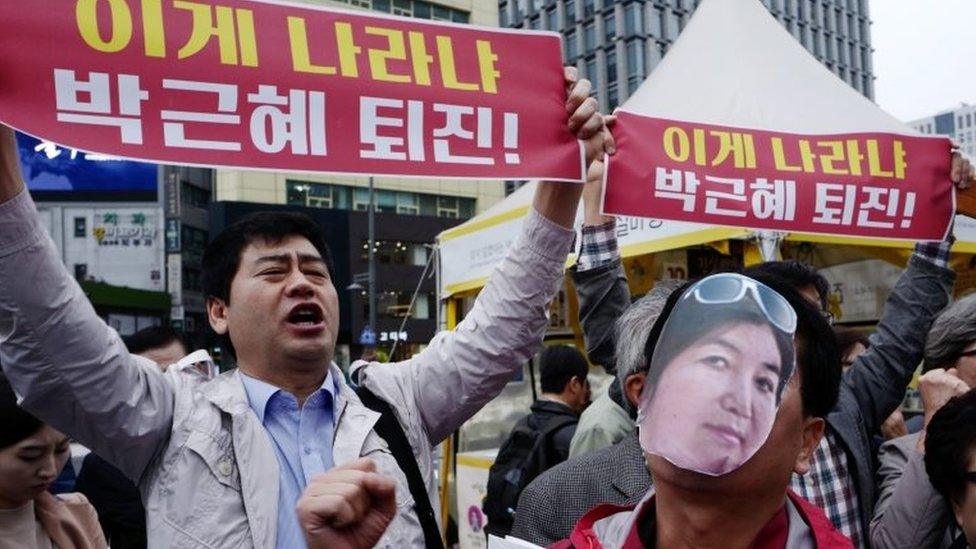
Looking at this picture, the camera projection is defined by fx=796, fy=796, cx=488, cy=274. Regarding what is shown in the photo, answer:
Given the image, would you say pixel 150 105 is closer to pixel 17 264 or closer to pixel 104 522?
pixel 17 264

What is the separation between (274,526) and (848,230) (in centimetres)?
221

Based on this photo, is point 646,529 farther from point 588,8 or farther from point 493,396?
point 588,8

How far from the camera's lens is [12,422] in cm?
207

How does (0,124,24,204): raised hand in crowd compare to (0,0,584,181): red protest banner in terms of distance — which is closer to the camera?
(0,124,24,204): raised hand in crowd

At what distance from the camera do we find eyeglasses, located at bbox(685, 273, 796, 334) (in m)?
1.06

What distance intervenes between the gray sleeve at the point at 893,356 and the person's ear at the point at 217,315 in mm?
1862

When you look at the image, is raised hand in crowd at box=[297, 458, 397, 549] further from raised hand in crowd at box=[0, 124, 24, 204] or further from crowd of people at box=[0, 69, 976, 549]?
raised hand in crowd at box=[0, 124, 24, 204]

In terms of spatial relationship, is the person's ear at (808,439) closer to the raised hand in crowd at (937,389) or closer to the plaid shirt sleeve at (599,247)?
the raised hand in crowd at (937,389)

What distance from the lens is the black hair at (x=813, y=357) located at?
1077mm

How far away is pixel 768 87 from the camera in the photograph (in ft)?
16.0

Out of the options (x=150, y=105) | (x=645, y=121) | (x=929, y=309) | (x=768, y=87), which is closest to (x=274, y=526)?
(x=150, y=105)

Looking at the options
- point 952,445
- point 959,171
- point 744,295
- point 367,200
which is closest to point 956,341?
point 952,445

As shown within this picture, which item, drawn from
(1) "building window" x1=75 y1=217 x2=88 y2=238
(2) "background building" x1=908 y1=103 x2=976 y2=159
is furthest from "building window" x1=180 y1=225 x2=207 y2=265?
(2) "background building" x1=908 y1=103 x2=976 y2=159

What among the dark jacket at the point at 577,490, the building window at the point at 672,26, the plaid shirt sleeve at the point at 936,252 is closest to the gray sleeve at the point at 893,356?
the plaid shirt sleeve at the point at 936,252
